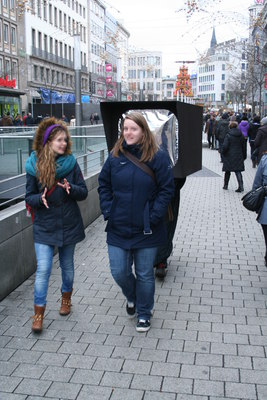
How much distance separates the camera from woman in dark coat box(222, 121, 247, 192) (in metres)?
12.9

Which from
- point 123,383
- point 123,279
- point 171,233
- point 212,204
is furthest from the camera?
point 212,204

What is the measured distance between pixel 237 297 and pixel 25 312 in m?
2.20

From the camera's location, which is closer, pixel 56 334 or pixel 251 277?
pixel 56 334

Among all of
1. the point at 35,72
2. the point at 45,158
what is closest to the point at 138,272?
the point at 45,158

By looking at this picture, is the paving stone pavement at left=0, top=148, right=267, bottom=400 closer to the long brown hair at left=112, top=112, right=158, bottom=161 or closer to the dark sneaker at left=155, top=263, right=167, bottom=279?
the dark sneaker at left=155, top=263, right=167, bottom=279

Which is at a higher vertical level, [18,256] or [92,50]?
[92,50]

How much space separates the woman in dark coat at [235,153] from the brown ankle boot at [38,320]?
895 centimetres

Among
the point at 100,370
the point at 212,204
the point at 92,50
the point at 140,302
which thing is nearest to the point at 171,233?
the point at 140,302

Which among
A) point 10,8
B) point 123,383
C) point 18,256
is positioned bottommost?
point 123,383

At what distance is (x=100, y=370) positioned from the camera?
4000 millimetres

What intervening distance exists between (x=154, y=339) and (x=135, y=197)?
4.10 ft

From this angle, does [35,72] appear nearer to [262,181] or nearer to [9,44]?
[9,44]

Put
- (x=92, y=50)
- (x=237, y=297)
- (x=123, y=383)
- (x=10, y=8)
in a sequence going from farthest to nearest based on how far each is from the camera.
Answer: (x=92, y=50)
(x=10, y=8)
(x=237, y=297)
(x=123, y=383)

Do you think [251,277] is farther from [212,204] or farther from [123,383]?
[212,204]
